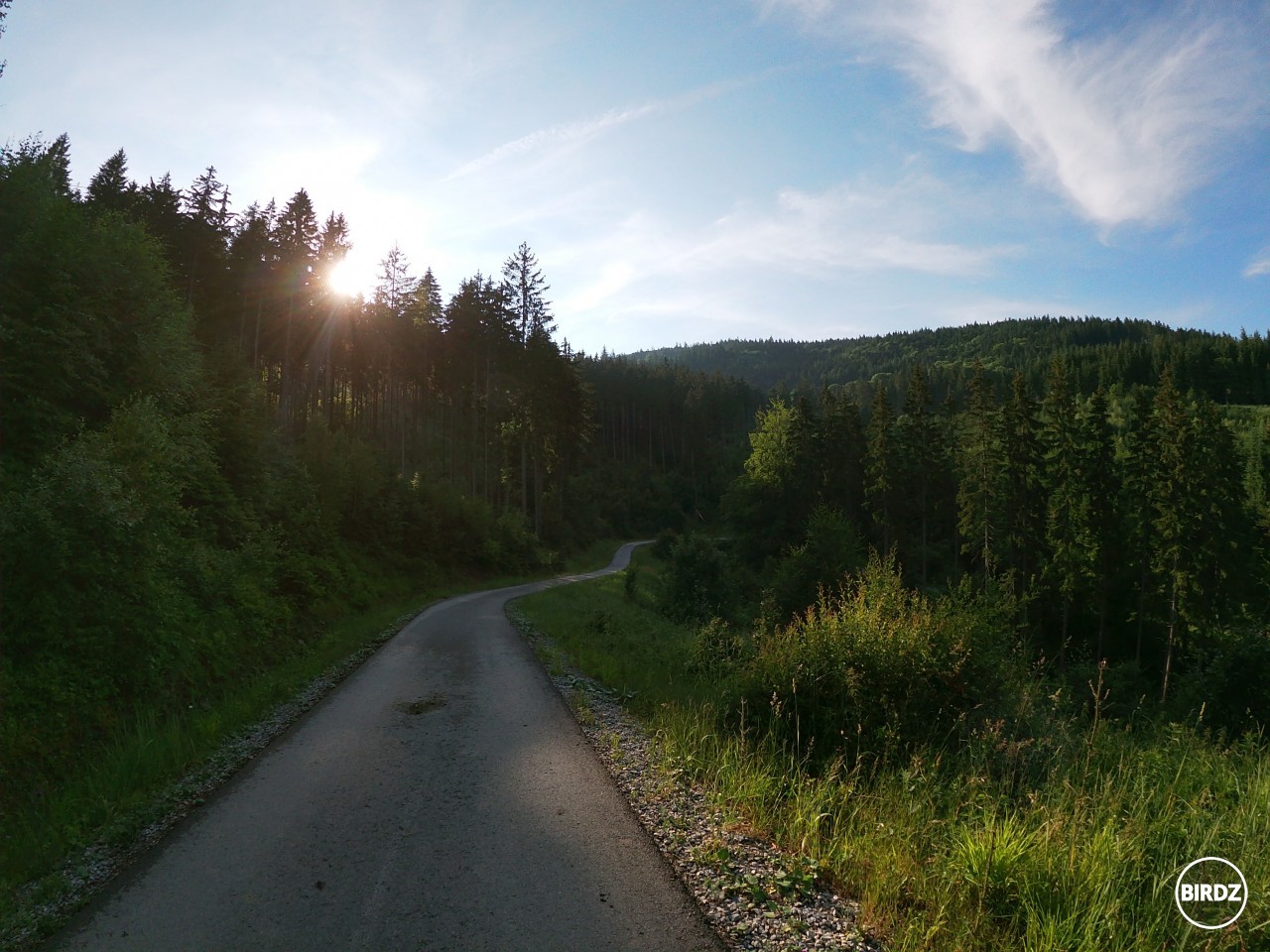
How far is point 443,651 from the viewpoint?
15742 mm

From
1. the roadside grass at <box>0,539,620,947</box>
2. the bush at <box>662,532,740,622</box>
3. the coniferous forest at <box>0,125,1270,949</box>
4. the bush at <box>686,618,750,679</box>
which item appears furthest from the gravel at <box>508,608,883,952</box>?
the bush at <box>662,532,740,622</box>

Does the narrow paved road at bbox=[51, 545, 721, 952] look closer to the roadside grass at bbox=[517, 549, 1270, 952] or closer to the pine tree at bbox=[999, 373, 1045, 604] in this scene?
the roadside grass at bbox=[517, 549, 1270, 952]

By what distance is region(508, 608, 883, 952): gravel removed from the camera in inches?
160

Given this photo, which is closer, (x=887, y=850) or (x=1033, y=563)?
(x=887, y=850)

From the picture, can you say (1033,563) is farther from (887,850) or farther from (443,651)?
(887,850)

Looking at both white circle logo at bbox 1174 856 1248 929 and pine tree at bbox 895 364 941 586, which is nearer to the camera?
white circle logo at bbox 1174 856 1248 929

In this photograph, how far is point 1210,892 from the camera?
407 centimetres

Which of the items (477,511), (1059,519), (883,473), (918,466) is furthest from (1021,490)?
(477,511)

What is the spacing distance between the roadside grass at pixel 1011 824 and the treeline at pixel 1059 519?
64.2 ft

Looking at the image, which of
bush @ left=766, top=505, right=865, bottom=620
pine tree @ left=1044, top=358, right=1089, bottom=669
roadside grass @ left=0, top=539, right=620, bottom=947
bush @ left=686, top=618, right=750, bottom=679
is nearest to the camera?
roadside grass @ left=0, top=539, right=620, bottom=947

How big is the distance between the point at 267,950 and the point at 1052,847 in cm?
517

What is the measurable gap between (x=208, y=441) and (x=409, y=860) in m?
18.3

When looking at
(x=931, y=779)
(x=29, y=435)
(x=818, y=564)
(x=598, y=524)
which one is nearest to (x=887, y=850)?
(x=931, y=779)

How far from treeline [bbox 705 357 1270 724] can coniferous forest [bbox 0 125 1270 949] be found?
199mm
